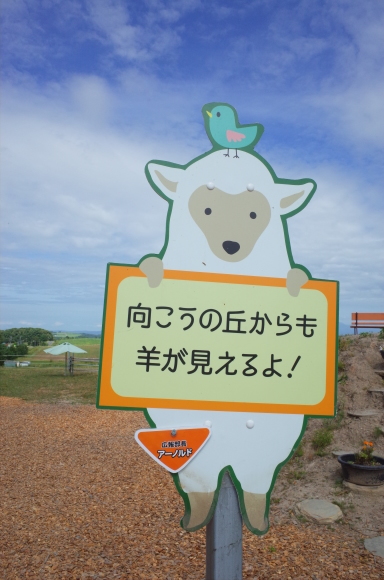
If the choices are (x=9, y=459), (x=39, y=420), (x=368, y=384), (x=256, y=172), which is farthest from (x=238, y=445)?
(x=39, y=420)

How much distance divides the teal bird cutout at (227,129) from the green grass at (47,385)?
35.5 ft

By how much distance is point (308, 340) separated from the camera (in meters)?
2.25

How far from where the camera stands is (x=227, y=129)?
229 cm

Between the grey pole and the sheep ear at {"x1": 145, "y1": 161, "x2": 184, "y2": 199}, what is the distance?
1404 mm

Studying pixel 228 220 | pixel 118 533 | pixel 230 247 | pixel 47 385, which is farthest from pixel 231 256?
pixel 47 385

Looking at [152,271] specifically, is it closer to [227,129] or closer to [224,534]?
[227,129]

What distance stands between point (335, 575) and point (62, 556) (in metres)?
2.22

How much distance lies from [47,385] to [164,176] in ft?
48.3

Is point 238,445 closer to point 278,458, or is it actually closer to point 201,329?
point 278,458

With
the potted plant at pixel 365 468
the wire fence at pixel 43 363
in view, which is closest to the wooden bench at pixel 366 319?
the potted plant at pixel 365 468

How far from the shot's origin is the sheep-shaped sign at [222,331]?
2092mm

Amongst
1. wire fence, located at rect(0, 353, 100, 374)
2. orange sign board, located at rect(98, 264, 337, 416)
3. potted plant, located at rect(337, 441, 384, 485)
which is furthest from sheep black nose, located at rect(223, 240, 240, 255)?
wire fence, located at rect(0, 353, 100, 374)

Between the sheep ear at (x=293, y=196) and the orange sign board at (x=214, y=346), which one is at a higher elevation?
the sheep ear at (x=293, y=196)

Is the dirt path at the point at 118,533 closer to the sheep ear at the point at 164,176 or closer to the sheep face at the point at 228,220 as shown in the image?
the sheep face at the point at 228,220
